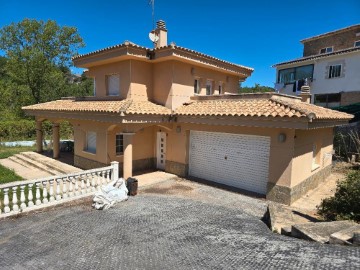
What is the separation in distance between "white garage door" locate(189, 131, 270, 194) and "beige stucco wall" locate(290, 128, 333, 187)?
1.19 m

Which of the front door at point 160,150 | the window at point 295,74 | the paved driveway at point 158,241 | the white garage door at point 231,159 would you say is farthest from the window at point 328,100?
the paved driveway at point 158,241

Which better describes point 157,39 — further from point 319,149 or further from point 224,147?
point 319,149

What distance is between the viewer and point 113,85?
15.5 meters

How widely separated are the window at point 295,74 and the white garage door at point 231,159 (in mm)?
→ 19611

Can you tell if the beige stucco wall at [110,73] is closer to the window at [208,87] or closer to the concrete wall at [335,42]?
the window at [208,87]

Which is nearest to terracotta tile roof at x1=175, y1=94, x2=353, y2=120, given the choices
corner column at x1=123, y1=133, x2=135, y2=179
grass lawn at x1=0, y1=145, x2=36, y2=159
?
corner column at x1=123, y1=133, x2=135, y2=179

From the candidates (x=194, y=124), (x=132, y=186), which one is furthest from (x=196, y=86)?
(x=132, y=186)

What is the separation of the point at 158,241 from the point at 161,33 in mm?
12818

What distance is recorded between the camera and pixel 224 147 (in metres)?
12.6

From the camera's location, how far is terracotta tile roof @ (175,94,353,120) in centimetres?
959

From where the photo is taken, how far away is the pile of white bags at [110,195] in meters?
9.17

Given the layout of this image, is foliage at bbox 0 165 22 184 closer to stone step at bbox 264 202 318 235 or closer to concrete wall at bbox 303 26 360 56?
stone step at bbox 264 202 318 235

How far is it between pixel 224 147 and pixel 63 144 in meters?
15.1

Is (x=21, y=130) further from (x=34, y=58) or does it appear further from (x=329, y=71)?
(x=329, y=71)
